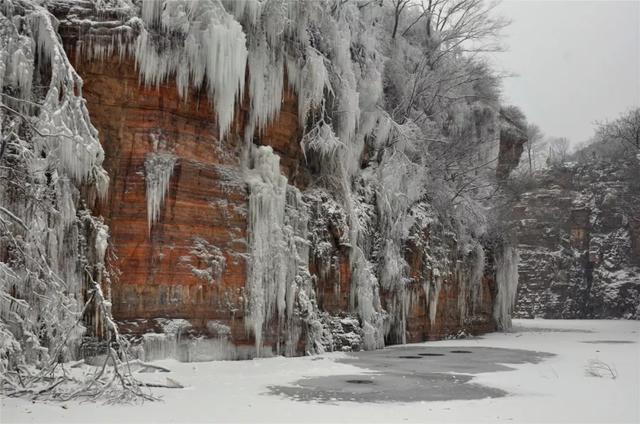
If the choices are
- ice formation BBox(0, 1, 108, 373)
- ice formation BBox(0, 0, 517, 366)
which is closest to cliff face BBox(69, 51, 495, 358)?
ice formation BBox(0, 0, 517, 366)

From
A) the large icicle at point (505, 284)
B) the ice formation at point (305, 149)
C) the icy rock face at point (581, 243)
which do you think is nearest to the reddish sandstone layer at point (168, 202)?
the ice formation at point (305, 149)

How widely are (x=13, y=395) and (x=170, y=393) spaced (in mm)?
1977

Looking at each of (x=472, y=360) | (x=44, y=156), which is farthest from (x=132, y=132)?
(x=472, y=360)

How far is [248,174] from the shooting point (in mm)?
14258

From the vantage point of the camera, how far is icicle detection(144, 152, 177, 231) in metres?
12.5

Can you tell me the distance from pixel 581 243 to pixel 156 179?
3580 centimetres

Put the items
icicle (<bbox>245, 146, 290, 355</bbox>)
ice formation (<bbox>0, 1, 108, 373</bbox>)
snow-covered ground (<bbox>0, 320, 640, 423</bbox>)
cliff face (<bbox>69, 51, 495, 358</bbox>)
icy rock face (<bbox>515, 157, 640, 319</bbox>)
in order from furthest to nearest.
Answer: icy rock face (<bbox>515, 157, 640, 319</bbox>), icicle (<bbox>245, 146, 290, 355</bbox>), cliff face (<bbox>69, 51, 495, 358</bbox>), ice formation (<bbox>0, 1, 108, 373</bbox>), snow-covered ground (<bbox>0, 320, 640, 423</bbox>)

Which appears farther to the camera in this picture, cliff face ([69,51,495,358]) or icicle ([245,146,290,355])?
icicle ([245,146,290,355])

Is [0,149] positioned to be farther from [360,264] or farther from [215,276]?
[360,264]

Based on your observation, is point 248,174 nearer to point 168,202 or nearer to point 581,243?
point 168,202

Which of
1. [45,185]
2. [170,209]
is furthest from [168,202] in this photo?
[45,185]

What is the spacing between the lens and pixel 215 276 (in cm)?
1318

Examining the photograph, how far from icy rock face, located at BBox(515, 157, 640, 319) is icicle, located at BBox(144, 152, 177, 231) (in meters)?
31.5

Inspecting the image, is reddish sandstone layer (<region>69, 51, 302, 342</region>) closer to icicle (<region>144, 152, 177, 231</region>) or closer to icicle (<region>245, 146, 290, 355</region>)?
icicle (<region>144, 152, 177, 231</region>)
